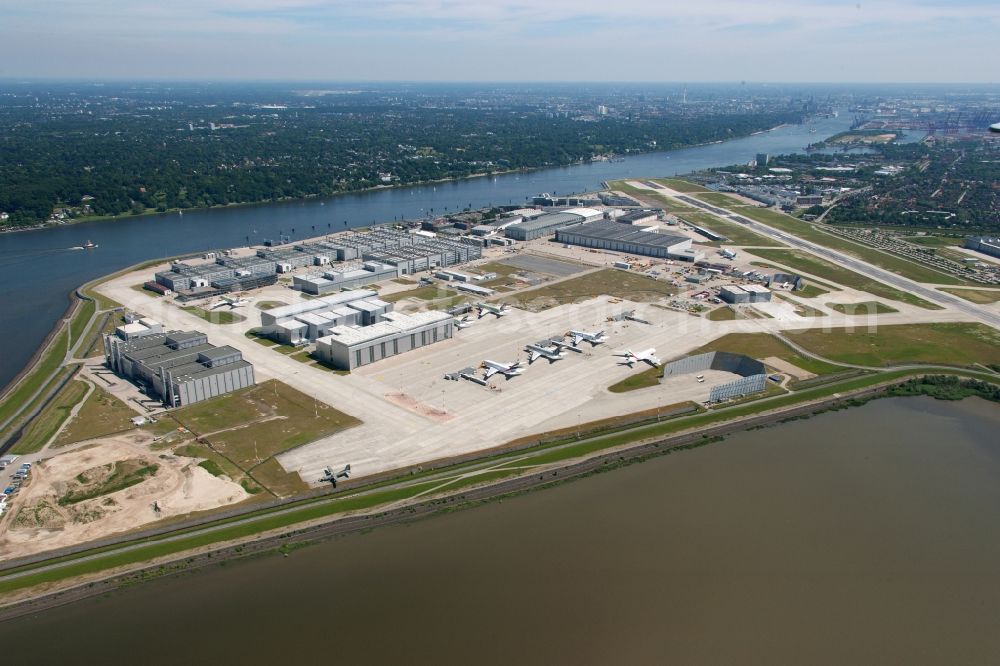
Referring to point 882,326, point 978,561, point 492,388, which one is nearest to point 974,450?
point 978,561

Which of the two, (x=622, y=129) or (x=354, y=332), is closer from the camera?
(x=354, y=332)

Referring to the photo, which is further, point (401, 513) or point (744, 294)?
point (744, 294)

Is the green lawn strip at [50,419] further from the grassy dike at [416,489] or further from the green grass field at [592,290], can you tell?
the green grass field at [592,290]

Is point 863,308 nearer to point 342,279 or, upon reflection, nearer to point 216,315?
point 342,279

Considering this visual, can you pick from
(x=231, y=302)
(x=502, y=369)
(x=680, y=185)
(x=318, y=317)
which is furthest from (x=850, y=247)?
(x=231, y=302)

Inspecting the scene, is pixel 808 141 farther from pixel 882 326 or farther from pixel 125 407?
pixel 125 407
